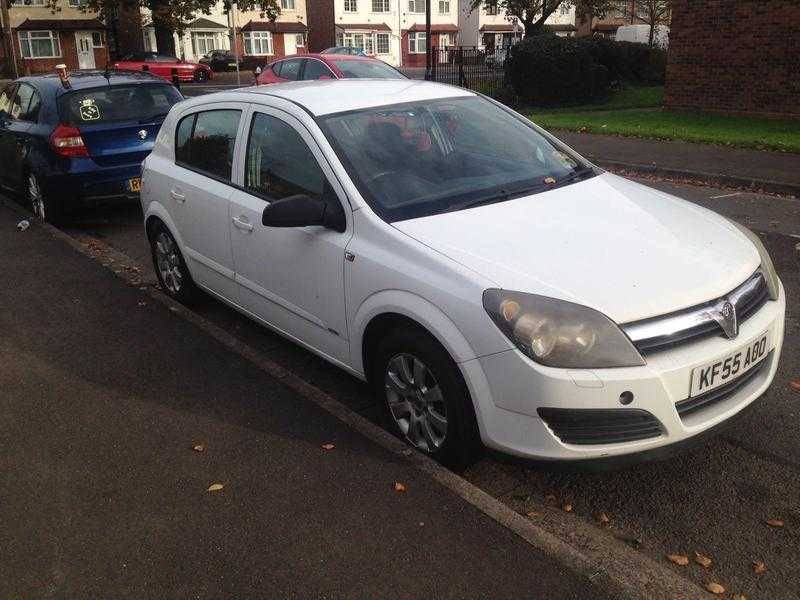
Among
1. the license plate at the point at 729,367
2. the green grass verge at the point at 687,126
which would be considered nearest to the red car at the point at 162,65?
the green grass verge at the point at 687,126

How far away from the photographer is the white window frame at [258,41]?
198ft

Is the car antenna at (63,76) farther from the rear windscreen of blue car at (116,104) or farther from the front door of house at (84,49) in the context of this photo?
the front door of house at (84,49)

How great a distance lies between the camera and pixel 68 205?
28.6 ft

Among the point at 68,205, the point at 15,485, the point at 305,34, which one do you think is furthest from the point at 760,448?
the point at 305,34

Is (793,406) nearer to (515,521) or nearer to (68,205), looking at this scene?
(515,521)

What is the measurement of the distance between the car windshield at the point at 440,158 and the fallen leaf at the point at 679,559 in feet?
6.01

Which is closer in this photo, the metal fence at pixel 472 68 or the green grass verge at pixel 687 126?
the green grass verge at pixel 687 126

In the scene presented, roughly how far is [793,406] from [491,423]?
1986 millimetres

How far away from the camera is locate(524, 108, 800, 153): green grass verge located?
12797mm

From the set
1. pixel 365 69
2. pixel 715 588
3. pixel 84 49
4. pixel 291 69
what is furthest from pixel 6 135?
pixel 84 49

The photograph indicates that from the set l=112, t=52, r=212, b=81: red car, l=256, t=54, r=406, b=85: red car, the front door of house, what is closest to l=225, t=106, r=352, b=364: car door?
l=256, t=54, r=406, b=85: red car

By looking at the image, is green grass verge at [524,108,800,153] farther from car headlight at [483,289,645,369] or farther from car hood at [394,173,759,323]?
car headlight at [483,289,645,369]

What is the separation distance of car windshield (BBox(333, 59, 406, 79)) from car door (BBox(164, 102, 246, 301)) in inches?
374

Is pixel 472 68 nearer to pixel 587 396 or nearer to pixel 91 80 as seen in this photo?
pixel 91 80
